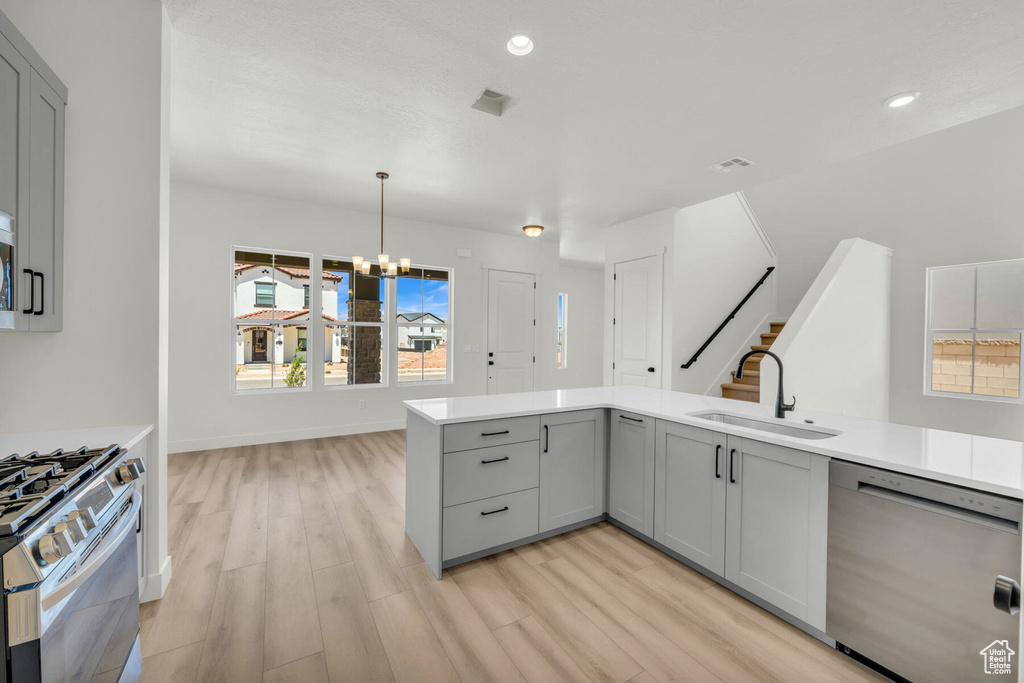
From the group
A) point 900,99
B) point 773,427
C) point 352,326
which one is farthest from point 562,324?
point 773,427

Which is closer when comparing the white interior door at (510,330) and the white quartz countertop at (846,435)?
the white quartz countertop at (846,435)

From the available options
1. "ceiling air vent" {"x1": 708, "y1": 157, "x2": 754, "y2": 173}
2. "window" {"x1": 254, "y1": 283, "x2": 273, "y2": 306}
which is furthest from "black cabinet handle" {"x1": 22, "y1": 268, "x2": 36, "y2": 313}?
"ceiling air vent" {"x1": 708, "y1": 157, "x2": 754, "y2": 173}

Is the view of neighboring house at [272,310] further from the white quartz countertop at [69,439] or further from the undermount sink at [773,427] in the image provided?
the undermount sink at [773,427]

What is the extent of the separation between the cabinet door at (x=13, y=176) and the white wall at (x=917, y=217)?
669 centimetres

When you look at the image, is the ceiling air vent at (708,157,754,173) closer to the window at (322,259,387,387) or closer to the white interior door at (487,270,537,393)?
the white interior door at (487,270,537,393)

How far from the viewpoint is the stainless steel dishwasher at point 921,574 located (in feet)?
4.23

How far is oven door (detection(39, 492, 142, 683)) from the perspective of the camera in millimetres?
915

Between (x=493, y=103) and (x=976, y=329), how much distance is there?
6.36 m

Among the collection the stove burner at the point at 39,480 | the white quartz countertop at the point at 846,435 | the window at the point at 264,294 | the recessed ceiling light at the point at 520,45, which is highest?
the recessed ceiling light at the point at 520,45

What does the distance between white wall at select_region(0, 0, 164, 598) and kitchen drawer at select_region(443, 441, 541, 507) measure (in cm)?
142

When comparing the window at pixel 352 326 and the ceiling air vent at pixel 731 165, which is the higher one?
the ceiling air vent at pixel 731 165

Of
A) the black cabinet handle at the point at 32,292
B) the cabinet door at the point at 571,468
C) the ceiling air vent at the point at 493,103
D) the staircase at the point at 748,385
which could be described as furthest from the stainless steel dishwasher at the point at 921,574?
the staircase at the point at 748,385

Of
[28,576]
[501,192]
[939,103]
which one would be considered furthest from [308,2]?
[939,103]

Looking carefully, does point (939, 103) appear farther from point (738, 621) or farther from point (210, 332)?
point (210, 332)
